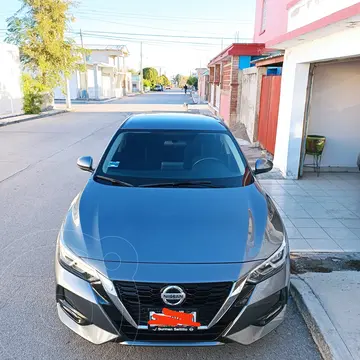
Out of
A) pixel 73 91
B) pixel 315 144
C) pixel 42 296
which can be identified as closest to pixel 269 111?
pixel 315 144

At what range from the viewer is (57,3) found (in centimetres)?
2383

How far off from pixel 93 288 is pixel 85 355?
0.66 metres

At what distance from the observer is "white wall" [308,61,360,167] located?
714cm

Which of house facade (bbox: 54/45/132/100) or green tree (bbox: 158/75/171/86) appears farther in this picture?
green tree (bbox: 158/75/171/86)

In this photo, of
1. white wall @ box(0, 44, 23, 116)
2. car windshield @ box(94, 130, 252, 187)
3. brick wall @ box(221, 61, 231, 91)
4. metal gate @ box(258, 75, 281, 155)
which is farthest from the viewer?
white wall @ box(0, 44, 23, 116)

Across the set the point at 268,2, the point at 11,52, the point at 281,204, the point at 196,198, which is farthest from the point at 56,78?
the point at 196,198

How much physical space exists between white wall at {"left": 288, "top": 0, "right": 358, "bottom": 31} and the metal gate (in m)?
1.81

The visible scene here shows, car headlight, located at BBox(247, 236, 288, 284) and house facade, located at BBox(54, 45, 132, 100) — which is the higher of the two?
house facade, located at BBox(54, 45, 132, 100)

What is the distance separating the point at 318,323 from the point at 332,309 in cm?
27

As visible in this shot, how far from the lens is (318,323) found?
2.71 meters

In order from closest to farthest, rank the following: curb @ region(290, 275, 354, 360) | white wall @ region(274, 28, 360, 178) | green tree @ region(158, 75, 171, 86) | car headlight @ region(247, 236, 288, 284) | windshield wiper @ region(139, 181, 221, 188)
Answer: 1. car headlight @ region(247, 236, 288, 284)
2. curb @ region(290, 275, 354, 360)
3. windshield wiper @ region(139, 181, 221, 188)
4. white wall @ region(274, 28, 360, 178)
5. green tree @ region(158, 75, 171, 86)

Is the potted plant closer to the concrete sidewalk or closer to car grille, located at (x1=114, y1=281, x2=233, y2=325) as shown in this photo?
the concrete sidewalk

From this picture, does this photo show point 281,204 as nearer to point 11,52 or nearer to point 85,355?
point 85,355

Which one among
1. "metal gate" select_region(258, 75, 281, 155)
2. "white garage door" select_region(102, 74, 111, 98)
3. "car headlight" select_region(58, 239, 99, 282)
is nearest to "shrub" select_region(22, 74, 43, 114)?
"metal gate" select_region(258, 75, 281, 155)
